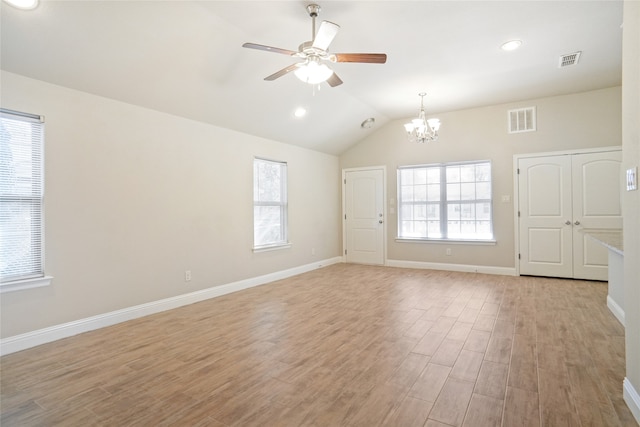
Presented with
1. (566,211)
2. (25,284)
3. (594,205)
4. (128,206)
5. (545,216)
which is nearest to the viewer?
(25,284)

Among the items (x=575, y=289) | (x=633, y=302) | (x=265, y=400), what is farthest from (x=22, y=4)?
(x=575, y=289)

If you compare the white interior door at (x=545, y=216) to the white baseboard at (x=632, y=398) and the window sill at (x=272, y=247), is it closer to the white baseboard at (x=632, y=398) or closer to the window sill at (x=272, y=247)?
the white baseboard at (x=632, y=398)

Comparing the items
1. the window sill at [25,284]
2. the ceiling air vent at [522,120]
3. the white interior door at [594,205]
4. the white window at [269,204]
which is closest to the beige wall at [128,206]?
the window sill at [25,284]

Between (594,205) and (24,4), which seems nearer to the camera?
(24,4)

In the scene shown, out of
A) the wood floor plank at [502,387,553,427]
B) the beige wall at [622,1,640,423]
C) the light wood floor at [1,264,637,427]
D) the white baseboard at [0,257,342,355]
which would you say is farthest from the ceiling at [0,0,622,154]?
the wood floor plank at [502,387,553,427]

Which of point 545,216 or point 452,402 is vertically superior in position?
point 545,216

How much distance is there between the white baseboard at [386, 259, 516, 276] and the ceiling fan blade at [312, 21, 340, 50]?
4857 millimetres

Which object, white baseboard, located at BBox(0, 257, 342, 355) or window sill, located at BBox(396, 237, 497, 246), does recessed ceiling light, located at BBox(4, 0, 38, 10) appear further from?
window sill, located at BBox(396, 237, 497, 246)

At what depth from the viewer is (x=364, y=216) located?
7070 mm

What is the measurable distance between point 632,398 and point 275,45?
13.3 feet

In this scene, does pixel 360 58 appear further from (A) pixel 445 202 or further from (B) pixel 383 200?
(B) pixel 383 200

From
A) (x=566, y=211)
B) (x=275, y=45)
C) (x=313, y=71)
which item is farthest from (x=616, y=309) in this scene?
(x=275, y=45)

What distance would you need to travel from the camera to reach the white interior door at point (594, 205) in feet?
16.3

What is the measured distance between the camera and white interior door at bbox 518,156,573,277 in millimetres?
5281
